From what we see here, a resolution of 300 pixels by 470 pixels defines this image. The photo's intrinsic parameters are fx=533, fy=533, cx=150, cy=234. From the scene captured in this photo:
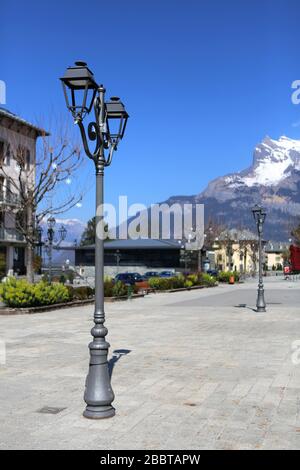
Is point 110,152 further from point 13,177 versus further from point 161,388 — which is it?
point 13,177

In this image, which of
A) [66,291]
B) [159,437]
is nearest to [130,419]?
[159,437]

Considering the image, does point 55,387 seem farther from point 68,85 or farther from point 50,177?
point 50,177

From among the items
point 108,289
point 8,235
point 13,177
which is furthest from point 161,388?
point 8,235

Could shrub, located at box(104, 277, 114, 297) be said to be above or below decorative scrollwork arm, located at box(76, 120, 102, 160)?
below

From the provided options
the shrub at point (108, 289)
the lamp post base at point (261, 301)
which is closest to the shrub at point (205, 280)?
the shrub at point (108, 289)

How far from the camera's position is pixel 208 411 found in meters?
6.46

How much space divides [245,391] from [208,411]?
1249mm

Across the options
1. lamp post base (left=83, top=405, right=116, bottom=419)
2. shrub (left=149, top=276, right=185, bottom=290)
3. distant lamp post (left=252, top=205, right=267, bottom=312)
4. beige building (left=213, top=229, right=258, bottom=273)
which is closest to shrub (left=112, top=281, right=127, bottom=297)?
shrub (left=149, top=276, right=185, bottom=290)

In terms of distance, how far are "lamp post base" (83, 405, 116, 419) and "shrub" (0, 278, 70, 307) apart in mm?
13636

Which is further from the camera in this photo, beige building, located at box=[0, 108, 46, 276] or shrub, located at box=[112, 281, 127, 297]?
beige building, located at box=[0, 108, 46, 276]

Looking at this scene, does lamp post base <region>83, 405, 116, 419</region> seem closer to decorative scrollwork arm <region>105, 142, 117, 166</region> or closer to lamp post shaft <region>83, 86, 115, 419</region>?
lamp post shaft <region>83, 86, 115, 419</region>

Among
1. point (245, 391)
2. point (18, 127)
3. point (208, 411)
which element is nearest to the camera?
point (208, 411)

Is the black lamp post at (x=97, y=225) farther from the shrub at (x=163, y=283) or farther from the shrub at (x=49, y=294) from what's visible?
the shrub at (x=163, y=283)

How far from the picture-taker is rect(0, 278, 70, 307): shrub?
19.3 metres
